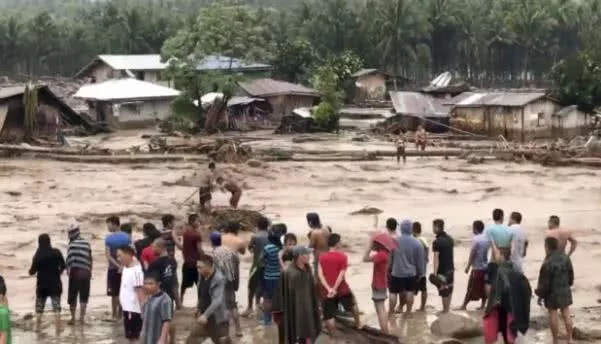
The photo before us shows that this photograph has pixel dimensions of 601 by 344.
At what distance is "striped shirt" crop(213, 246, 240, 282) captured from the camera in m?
10.8

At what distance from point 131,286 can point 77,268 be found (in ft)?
7.34

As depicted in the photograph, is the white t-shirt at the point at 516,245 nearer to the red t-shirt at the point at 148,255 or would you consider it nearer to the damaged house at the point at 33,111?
the red t-shirt at the point at 148,255

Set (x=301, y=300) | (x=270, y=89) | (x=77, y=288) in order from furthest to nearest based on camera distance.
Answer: (x=270, y=89)
(x=77, y=288)
(x=301, y=300)

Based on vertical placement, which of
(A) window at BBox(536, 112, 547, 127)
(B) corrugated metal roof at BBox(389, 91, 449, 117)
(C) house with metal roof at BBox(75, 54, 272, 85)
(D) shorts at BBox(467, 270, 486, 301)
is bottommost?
(D) shorts at BBox(467, 270, 486, 301)

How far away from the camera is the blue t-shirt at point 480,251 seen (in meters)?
12.4

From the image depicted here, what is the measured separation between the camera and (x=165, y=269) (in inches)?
425

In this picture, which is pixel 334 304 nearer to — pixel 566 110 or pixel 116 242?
pixel 116 242

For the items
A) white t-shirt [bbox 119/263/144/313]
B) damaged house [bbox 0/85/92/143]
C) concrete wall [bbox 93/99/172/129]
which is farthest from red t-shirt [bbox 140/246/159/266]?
concrete wall [bbox 93/99/172/129]

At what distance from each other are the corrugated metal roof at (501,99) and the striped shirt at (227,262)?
122 ft

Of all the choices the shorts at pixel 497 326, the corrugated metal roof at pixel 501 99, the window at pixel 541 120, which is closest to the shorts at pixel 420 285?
the shorts at pixel 497 326

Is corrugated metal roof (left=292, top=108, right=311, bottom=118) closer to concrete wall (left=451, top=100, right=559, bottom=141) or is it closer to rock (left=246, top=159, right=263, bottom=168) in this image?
concrete wall (left=451, top=100, right=559, bottom=141)

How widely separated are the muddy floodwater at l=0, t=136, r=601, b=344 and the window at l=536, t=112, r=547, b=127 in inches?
508

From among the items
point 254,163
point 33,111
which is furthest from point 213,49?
point 254,163

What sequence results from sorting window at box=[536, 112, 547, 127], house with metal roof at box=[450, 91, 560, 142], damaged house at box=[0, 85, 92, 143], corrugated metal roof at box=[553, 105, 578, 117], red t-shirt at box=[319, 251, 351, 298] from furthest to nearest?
1. corrugated metal roof at box=[553, 105, 578, 117]
2. window at box=[536, 112, 547, 127]
3. house with metal roof at box=[450, 91, 560, 142]
4. damaged house at box=[0, 85, 92, 143]
5. red t-shirt at box=[319, 251, 351, 298]
